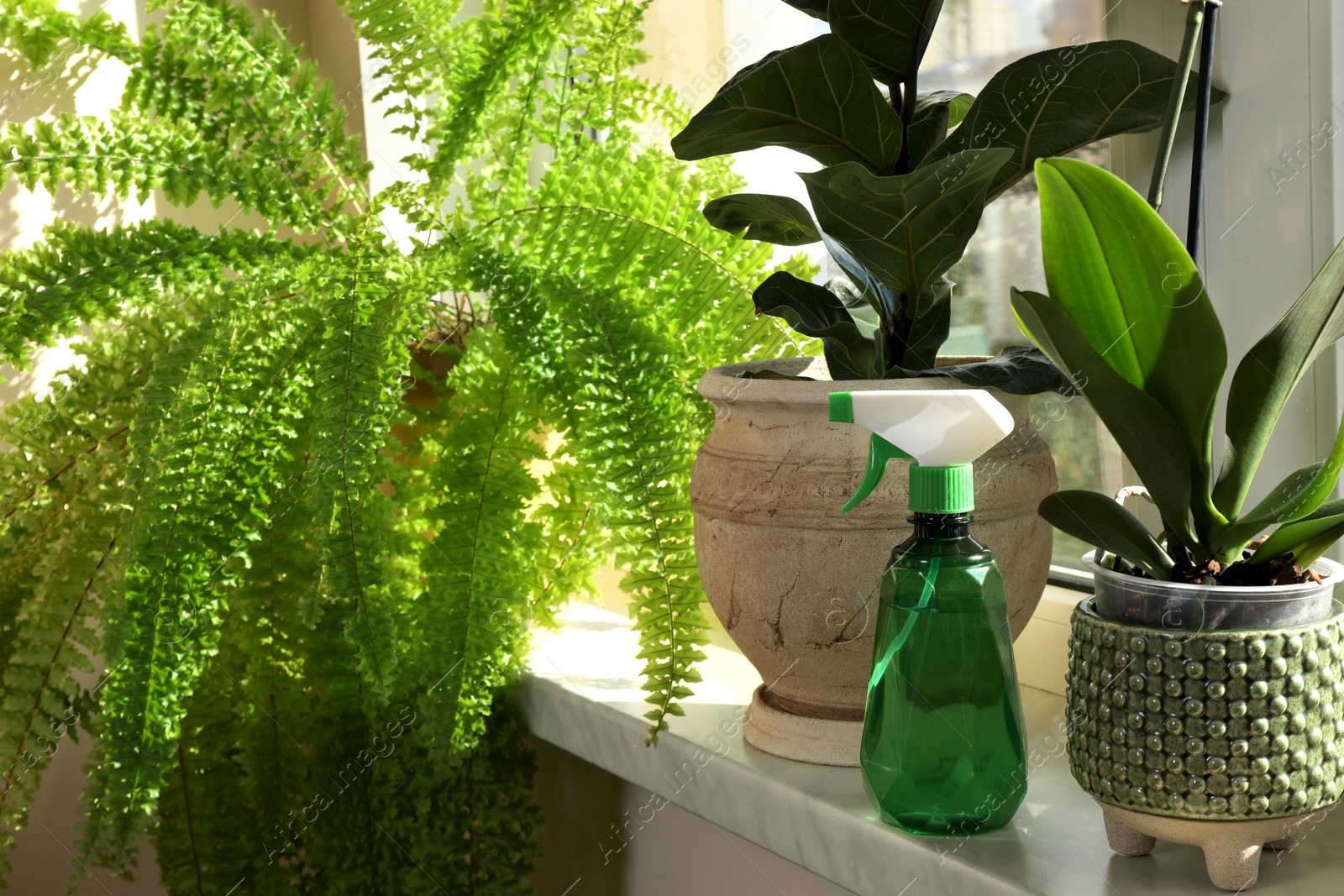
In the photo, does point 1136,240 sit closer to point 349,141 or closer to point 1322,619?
point 1322,619

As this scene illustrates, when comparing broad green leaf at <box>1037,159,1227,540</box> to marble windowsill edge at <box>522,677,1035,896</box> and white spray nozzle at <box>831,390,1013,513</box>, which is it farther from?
marble windowsill edge at <box>522,677,1035,896</box>

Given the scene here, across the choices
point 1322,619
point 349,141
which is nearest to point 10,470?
point 349,141

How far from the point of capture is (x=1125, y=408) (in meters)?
0.47

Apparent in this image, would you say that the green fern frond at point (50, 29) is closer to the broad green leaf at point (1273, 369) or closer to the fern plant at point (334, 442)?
the fern plant at point (334, 442)

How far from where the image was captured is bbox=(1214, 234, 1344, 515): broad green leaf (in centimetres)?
45

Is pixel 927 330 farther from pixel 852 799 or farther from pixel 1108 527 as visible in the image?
pixel 852 799

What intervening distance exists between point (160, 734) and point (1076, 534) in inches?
25.0

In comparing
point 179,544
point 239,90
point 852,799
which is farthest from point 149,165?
point 852,799

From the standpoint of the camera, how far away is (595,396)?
72 cm

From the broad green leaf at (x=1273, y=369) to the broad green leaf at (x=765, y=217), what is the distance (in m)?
0.27

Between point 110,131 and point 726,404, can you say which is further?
point 110,131

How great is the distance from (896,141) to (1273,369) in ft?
0.86

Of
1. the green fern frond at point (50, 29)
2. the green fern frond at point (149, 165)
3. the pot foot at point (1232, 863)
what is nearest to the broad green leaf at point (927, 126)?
the pot foot at point (1232, 863)

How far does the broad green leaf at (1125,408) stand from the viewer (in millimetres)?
459
